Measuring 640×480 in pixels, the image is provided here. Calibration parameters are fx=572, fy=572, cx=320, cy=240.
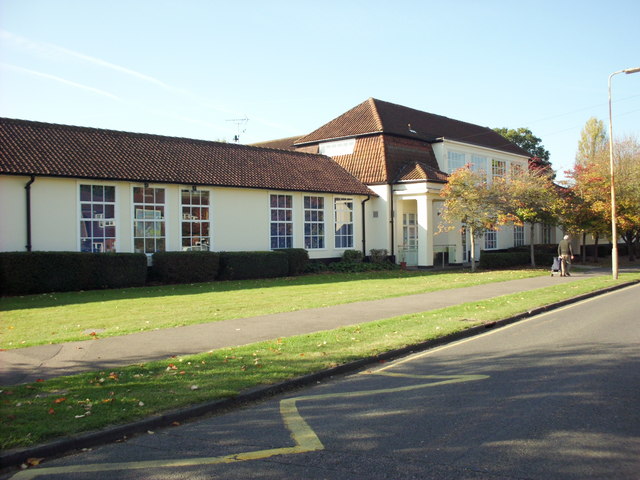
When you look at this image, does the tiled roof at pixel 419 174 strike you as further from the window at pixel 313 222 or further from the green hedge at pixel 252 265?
the green hedge at pixel 252 265

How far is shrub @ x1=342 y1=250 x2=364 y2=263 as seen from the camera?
2830cm

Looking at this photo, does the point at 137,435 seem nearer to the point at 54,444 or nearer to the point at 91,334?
the point at 54,444

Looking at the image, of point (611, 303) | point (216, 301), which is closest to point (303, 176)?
point (216, 301)

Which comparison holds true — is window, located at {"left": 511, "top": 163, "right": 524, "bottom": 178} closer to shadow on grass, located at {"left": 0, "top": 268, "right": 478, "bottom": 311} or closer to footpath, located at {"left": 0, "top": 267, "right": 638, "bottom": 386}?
shadow on grass, located at {"left": 0, "top": 268, "right": 478, "bottom": 311}

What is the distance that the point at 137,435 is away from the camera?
553 cm

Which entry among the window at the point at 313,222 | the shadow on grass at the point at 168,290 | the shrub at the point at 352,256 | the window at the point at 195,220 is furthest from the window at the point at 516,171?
the window at the point at 195,220

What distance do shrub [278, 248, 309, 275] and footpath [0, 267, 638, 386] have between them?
9981 mm

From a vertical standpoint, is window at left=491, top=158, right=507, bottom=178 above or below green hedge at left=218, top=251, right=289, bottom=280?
above

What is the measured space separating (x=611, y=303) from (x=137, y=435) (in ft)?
44.4

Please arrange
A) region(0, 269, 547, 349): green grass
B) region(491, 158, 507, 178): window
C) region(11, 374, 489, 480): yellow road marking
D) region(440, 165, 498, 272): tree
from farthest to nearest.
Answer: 1. region(491, 158, 507, 178): window
2. region(440, 165, 498, 272): tree
3. region(0, 269, 547, 349): green grass
4. region(11, 374, 489, 480): yellow road marking

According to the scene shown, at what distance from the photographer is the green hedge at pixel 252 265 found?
22.2m

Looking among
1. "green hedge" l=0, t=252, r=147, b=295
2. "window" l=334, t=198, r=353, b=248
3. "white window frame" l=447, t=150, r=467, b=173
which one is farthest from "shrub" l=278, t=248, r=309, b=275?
"white window frame" l=447, t=150, r=467, b=173

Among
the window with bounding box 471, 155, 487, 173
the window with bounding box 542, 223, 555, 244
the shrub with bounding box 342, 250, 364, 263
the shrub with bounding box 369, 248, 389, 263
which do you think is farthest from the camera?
the window with bounding box 542, 223, 555, 244

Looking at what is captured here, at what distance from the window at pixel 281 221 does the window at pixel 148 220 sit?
5.51 meters
